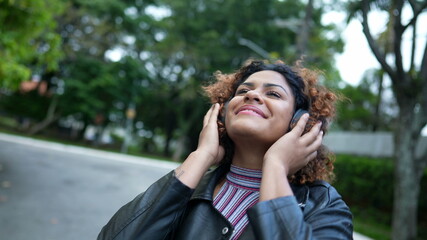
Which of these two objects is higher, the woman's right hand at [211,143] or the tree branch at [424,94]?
the tree branch at [424,94]

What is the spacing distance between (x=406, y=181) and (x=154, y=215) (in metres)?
5.96

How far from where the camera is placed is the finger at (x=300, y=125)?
4.96 feet

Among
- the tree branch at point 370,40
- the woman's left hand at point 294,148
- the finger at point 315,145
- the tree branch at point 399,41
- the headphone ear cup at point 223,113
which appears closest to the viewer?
the woman's left hand at point 294,148

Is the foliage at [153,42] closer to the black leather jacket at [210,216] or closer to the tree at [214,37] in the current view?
the tree at [214,37]

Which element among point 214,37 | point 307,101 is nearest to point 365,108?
point 214,37

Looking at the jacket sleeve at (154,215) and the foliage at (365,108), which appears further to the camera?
the foliage at (365,108)

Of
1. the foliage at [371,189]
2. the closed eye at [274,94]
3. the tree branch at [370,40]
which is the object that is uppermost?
the tree branch at [370,40]

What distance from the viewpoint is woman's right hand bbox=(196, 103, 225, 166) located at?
5.22ft

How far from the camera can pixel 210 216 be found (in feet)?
5.00

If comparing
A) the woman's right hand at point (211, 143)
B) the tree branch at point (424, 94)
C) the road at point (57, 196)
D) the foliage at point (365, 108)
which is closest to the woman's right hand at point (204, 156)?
the woman's right hand at point (211, 143)

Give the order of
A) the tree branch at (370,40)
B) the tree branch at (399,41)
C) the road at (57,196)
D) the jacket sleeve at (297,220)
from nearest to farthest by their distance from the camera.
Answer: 1. the jacket sleeve at (297,220)
2. the road at (57,196)
3. the tree branch at (370,40)
4. the tree branch at (399,41)

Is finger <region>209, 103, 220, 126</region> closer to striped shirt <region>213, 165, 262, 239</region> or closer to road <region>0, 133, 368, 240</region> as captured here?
striped shirt <region>213, 165, 262, 239</region>

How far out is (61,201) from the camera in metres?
7.20

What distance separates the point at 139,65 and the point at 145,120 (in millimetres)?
10924
